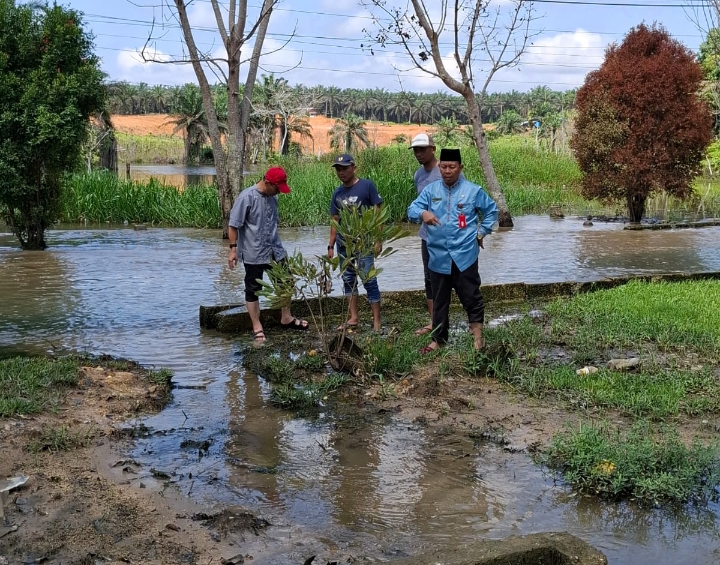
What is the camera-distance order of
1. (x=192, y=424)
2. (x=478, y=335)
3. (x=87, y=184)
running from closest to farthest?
1. (x=192, y=424)
2. (x=478, y=335)
3. (x=87, y=184)

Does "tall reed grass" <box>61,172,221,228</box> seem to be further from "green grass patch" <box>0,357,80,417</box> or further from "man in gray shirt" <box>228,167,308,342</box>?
"green grass patch" <box>0,357,80,417</box>

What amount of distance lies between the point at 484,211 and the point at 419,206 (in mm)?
534

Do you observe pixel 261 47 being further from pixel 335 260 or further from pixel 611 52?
pixel 335 260

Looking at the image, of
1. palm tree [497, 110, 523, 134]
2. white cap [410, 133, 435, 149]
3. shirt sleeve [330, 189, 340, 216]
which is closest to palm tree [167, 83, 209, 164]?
palm tree [497, 110, 523, 134]

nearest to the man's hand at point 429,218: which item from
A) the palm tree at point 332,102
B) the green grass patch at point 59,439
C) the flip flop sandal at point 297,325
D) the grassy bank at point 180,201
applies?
the flip flop sandal at point 297,325

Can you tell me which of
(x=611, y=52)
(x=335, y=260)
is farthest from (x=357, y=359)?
(x=611, y=52)

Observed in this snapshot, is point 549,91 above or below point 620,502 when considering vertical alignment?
above

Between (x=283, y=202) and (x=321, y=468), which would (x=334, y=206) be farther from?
(x=283, y=202)

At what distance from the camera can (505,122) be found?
316 feet

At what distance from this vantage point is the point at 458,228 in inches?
269

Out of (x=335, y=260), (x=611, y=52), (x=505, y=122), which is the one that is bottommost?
(x=335, y=260)

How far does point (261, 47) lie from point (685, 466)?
1537cm

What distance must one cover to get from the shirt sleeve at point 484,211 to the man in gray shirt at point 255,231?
1923mm

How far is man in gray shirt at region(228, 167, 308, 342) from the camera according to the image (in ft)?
25.9
